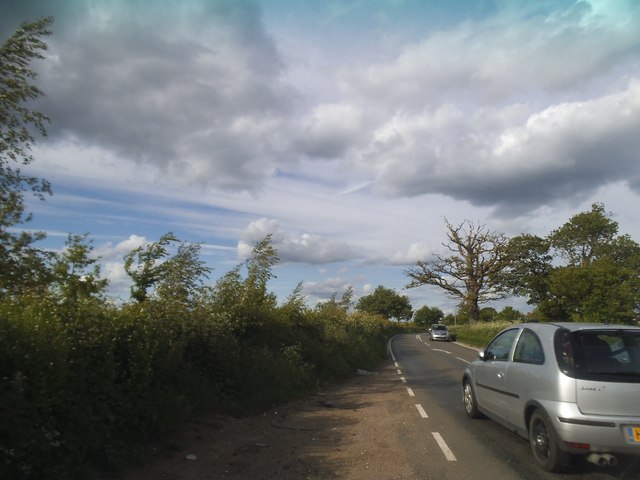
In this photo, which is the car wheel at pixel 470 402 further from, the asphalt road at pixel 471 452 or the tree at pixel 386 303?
the tree at pixel 386 303

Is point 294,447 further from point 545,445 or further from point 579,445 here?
point 579,445

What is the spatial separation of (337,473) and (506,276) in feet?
171

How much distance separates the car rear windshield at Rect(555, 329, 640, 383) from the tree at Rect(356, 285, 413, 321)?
126 metres

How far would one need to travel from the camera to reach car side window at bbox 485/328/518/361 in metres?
7.24

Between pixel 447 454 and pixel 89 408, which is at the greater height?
pixel 89 408

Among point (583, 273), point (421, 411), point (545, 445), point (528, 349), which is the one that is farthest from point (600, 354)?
point (583, 273)

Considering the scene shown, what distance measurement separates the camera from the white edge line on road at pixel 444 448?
20.2ft

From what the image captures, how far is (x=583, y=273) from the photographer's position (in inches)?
1436

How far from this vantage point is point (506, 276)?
5325 centimetres

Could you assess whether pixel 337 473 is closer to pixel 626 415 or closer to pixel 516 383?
pixel 516 383

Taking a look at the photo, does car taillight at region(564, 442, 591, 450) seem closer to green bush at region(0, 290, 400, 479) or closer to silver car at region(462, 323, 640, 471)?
silver car at region(462, 323, 640, 471)

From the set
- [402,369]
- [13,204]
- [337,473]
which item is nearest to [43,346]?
[337,473]

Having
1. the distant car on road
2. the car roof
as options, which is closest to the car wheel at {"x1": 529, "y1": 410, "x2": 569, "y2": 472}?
the car roof

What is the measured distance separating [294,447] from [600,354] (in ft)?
14.4
